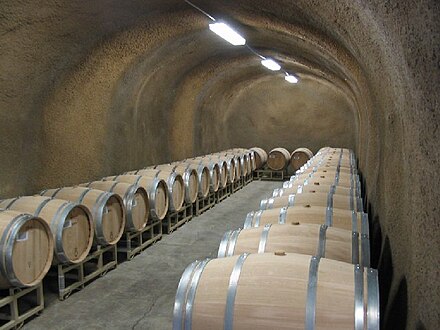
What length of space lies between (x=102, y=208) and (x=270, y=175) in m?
10.4

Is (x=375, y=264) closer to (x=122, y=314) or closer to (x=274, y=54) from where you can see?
(x=122, y=314)

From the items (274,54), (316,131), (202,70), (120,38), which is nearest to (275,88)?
(316,131)

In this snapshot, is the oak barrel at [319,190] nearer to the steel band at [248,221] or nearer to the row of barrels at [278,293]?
the steel band at [248,221]

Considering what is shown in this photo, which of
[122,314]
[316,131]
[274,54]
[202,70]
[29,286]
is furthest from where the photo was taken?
[316,131]

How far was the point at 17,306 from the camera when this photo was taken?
14.6ft

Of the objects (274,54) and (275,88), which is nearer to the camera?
(274,54)

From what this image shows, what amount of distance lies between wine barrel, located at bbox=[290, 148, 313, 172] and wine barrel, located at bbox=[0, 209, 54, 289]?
37.0ft

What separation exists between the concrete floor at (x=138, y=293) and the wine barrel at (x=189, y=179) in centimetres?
68

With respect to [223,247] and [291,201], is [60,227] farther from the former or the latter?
[291,201]

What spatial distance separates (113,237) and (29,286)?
5.16ft

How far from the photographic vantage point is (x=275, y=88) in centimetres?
1595

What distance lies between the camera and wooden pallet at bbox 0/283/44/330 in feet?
13.5

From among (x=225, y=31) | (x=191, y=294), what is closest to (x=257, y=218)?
(x=191, y=294)

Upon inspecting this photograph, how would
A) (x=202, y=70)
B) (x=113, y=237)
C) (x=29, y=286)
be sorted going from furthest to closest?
(x=202, y=70) → (x=113, y=237) → (x=29, y=286)
